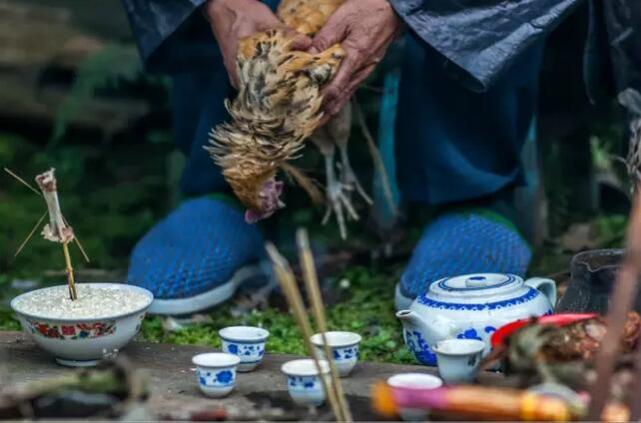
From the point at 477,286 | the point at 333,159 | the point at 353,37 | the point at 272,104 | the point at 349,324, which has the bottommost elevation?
the point at 349,324

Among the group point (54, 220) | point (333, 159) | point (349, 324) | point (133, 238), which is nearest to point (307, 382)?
point (54, 220)

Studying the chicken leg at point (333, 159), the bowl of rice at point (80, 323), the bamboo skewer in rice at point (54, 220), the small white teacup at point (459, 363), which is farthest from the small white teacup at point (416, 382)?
the chicken leg at point (333, 159)

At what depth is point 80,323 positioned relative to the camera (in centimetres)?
232

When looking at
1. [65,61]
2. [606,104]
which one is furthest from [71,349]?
[65,61]

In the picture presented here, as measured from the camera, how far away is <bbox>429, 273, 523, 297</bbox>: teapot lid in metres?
2.45

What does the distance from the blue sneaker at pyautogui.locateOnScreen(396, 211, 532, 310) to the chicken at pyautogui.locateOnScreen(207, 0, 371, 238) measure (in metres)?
0.37

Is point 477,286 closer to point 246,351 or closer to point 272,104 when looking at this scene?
point 246,351

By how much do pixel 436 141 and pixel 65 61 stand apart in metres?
1.69

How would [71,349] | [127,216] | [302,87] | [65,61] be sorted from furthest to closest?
[65,61] → [127,216] → [302,87] → [71,349]

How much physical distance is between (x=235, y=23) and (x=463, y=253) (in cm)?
76

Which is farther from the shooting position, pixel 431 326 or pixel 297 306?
pixel 431 326

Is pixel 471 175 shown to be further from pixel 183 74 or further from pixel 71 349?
pixel 71 349

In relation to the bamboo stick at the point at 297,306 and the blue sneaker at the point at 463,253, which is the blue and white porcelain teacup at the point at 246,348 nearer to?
the bamboo stick at the point at 297,306

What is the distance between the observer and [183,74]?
3.30m
